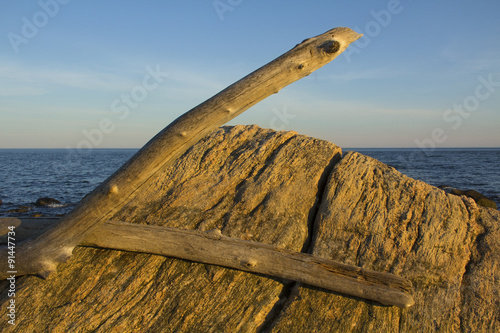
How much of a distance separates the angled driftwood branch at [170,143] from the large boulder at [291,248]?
17.1 inches

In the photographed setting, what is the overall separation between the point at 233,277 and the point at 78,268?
2427 millimetres

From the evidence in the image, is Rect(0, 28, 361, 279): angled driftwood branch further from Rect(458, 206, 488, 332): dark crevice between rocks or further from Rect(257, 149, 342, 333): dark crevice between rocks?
Rect(458, 206, 488, 332): dark crevice between rocks

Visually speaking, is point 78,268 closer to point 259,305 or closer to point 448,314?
point 259,305

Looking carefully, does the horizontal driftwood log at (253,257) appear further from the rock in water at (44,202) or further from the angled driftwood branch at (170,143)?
the rock in water at (44,202)

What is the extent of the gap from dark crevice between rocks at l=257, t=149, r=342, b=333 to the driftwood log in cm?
27

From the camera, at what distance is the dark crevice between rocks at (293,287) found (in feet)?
16.2

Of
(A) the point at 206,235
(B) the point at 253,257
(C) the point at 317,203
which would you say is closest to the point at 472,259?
(C) the point at 317,203

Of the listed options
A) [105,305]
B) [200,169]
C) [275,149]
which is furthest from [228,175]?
[105,305]

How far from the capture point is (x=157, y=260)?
575 cm

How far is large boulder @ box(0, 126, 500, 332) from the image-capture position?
16.0 ft

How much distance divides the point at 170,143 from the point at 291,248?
8.41 feet

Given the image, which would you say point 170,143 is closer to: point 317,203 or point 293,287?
point 293,287

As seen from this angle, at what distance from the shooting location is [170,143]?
504cm

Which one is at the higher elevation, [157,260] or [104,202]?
[104,202]
